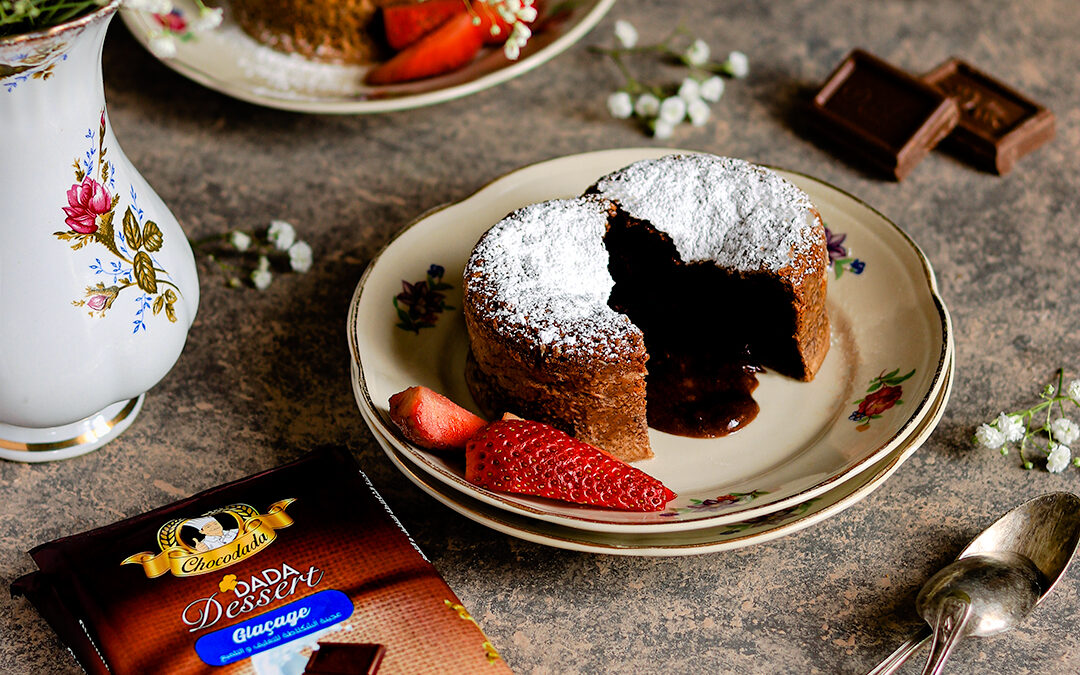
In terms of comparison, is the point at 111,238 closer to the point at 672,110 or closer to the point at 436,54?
the point at 436,54

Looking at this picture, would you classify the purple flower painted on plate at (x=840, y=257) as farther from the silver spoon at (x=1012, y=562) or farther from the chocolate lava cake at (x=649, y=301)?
the silver spoon at (x=1012, y=562)

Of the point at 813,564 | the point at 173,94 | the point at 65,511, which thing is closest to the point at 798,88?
the point at 813,564

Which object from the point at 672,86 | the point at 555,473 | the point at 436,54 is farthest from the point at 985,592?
the point at 436,54

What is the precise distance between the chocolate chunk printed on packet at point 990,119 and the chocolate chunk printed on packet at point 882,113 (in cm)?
6

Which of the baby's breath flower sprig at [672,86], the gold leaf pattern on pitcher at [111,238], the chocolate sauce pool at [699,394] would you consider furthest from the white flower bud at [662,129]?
the gold leaf pattern on pitcher at [111,238]

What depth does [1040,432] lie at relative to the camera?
1.52m

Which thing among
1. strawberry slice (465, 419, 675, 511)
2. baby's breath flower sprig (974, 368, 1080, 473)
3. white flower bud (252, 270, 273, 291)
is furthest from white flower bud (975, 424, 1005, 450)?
white flower bud (252, 270, 273, 291)

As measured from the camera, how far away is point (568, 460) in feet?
4.17

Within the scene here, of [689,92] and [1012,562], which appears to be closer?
[1012,562]

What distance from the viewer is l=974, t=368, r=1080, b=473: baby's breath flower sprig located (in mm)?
1455

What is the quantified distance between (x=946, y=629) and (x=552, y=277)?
74 centimetres

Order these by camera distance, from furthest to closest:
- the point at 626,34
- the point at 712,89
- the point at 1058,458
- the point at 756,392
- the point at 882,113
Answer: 1. the point at 626,34
2. the point at 712,89
3. the point at 882,113
4. the point at 756,392
5. the point at 1058,458

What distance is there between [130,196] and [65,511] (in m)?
0.49

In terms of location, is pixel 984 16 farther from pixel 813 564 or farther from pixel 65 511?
pixel 65 511
